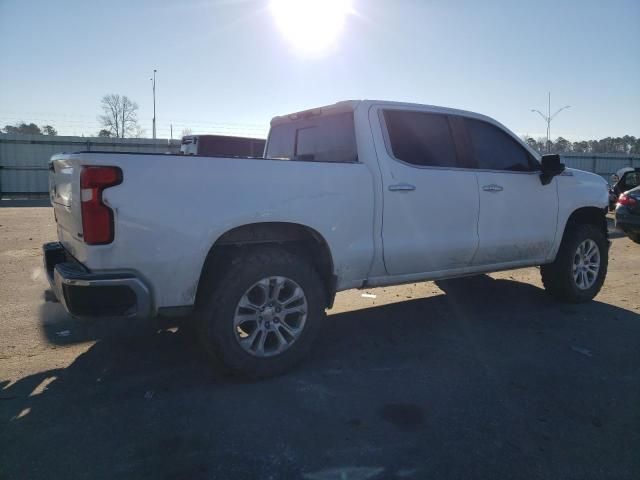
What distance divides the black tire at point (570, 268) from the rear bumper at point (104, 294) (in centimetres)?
437

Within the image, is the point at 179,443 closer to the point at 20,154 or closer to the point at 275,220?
the point at 275,220

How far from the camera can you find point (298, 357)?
351 centimetres

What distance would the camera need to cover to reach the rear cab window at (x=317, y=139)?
13.4ft

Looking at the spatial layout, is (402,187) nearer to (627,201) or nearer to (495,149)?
(495,149)

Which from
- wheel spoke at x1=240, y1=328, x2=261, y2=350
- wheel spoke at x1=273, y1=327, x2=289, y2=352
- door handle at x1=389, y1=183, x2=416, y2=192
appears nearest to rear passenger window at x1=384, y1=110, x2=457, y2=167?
door handle at x1=389, y1=183, x2=416, y2=192

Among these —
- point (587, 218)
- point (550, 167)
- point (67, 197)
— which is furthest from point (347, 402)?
point (587, 218)

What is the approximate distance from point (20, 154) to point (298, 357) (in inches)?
998

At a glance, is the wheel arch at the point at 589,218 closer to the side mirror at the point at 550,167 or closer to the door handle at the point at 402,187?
the side mirror at the point at 550,167

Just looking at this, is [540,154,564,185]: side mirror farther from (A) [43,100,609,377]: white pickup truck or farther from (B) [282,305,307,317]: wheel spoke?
(B) [282,305,307,317]: wheel spoke

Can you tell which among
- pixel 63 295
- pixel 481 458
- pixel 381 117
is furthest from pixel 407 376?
pixel 63 295

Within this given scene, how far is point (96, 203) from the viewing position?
2.79 metres

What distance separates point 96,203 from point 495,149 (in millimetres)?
3691

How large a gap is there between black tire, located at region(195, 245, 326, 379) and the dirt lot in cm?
16

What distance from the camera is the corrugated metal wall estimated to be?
76.6 feet
